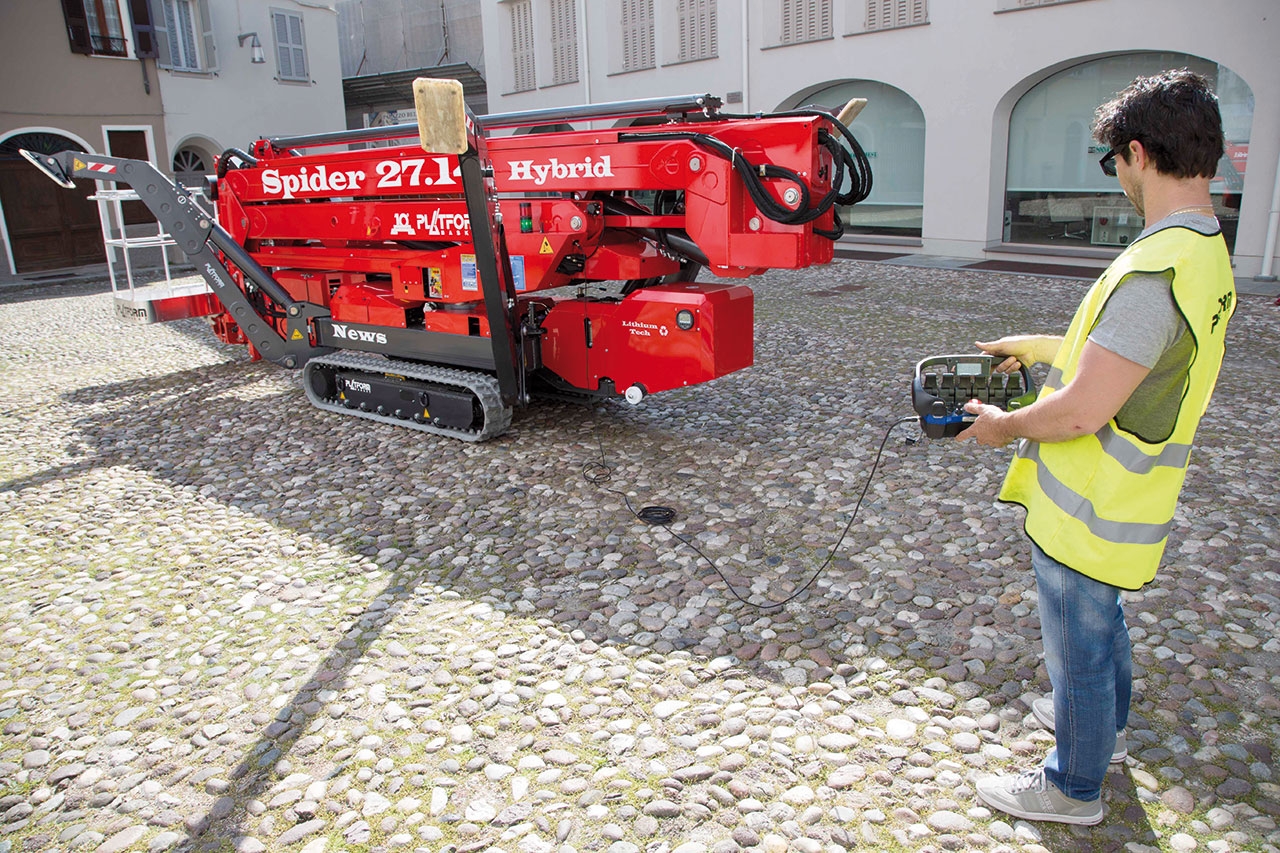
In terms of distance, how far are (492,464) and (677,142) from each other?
223cm

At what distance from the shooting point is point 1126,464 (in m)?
2.22

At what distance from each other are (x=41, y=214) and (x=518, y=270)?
1620cm

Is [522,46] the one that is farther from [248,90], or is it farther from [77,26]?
[77,26]

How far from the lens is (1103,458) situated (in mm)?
2242

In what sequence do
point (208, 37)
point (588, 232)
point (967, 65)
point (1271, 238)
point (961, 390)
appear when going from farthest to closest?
1. point (208, 37)
2. point (967, 65)
3. point (1271, 238)
4. point (588, 232)
5. point (961, 390)

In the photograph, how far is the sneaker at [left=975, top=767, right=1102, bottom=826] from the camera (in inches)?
99.6

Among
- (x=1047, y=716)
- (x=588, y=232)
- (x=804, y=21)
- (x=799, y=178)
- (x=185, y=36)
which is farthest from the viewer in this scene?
(x=185, y=36)

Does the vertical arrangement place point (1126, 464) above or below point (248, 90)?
below

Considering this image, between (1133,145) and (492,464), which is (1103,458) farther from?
(492,464)

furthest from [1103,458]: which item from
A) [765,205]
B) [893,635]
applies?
[765,205]

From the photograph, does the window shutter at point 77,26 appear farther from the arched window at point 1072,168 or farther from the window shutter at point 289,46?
the arched window at point 1072,168

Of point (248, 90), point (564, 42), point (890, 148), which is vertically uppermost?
point (564, 42)

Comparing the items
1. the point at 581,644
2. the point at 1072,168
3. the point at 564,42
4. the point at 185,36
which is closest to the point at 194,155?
the point at 185,36

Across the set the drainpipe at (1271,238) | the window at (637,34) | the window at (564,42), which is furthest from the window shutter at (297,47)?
the drainpipe at (1271,238)
